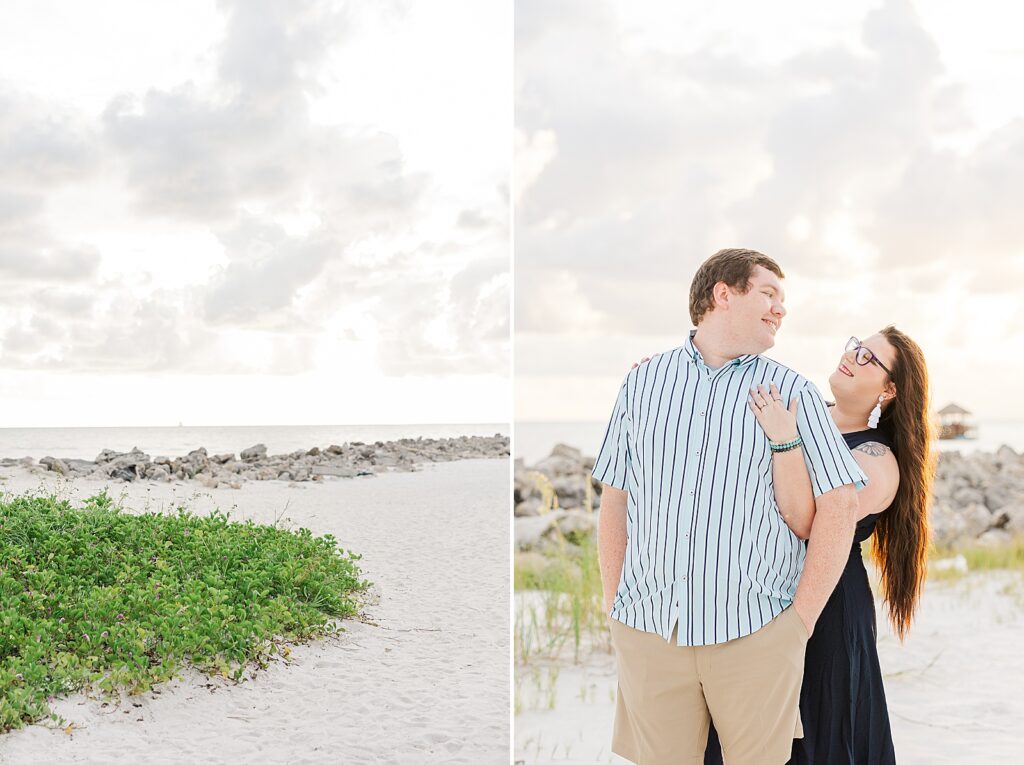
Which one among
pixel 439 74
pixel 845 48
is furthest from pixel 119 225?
pixel 845 48

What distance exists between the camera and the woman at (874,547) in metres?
1.57

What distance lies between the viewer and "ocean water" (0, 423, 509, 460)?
6938 mm

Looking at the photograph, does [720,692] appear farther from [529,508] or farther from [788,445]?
[529,508]

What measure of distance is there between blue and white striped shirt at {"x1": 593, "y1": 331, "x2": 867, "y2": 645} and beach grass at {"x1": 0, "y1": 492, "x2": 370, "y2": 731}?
2.78 meters

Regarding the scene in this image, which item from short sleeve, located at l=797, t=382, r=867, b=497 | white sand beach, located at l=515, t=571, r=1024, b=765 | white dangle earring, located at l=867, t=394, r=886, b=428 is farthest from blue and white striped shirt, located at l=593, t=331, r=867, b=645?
white sand beach, located at l=515, t=571, r=1024, b=765

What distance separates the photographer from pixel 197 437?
26.8 ft

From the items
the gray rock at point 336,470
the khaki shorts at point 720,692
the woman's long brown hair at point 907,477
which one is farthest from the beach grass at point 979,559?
the gray rock at point 336,470

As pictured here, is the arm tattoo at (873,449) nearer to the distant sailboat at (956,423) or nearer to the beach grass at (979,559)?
the beach grass at (979,559)

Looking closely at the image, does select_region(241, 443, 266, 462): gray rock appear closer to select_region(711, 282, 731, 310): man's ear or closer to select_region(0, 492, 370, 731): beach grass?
select_region(0, 492, 370, 731): beach grass

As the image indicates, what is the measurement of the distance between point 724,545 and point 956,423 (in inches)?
239

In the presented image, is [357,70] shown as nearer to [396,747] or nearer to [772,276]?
[396,747]

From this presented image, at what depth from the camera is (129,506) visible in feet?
20.2

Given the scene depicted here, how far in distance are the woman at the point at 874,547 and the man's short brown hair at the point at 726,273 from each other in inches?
11.4

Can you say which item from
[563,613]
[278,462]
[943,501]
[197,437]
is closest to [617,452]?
[563,613]
